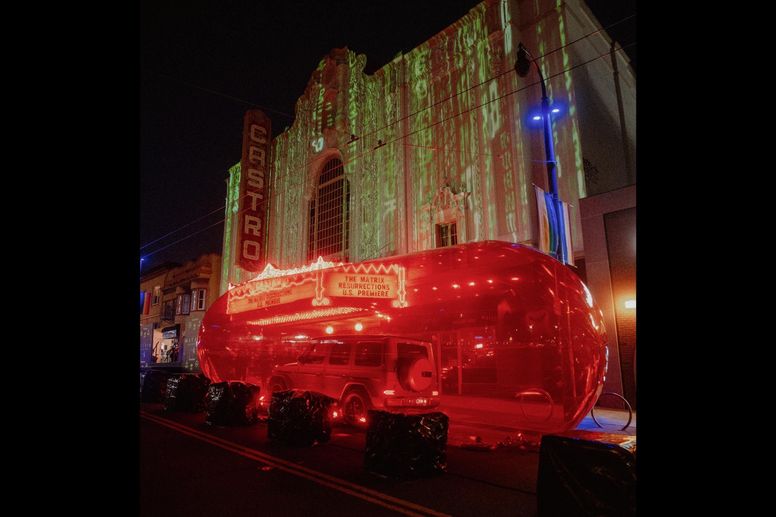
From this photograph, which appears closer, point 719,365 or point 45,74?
point 719,365

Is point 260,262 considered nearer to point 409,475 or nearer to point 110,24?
point 409,475

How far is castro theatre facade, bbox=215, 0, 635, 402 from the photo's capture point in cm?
1605

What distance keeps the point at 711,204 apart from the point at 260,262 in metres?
22.9

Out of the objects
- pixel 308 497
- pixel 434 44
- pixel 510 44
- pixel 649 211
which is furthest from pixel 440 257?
pixel 434 44

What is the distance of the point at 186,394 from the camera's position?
13555 mm

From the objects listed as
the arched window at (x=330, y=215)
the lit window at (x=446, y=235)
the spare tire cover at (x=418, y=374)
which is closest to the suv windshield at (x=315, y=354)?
the spare tire cover at (x=418, y=374)

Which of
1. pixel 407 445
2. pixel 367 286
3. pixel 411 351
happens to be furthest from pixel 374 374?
pixel 407 445

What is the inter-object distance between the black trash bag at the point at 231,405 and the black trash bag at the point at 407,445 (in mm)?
5310

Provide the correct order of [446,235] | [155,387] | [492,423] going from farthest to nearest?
[446,235] → [155,387] → [492,423]

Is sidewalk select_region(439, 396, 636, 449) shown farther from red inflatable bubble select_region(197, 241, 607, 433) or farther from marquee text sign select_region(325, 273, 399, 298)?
marquee text sign select_region(325, 273, 399, 298)

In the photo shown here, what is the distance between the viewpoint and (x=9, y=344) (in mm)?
1526

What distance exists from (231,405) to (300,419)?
3125 mm

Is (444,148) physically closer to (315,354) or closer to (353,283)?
(353,283)

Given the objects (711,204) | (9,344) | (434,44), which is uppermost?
(434,44)
